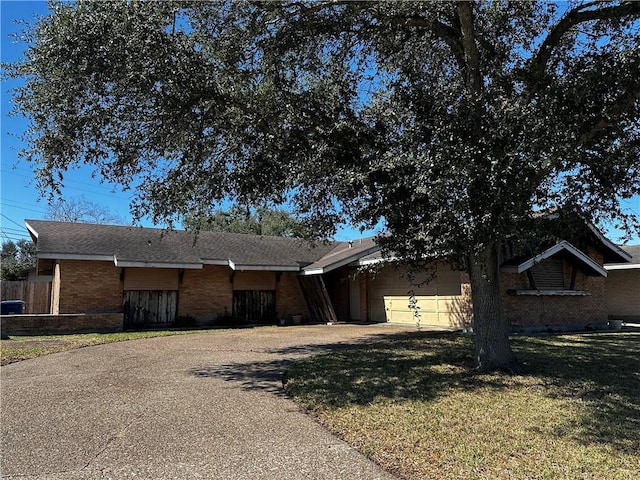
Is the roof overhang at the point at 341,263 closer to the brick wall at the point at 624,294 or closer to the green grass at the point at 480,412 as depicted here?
the green grass at the point at 480,412

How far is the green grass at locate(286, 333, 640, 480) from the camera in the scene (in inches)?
172

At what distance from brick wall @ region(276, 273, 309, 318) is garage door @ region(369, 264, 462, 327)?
10.8ft

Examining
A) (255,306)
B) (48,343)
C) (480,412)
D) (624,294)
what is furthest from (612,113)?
(624,294)

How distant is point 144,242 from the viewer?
19672 mm

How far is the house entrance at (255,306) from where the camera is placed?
21.2m

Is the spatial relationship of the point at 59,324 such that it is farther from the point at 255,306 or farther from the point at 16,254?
the point at 16,254

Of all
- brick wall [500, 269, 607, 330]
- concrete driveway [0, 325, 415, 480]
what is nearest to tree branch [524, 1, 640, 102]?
concrete driveway [0, 325, 415, 480]

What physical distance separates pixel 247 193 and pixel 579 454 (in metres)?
7.79

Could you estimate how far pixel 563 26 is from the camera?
868 centimetres

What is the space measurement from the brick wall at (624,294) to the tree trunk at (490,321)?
19.0 m

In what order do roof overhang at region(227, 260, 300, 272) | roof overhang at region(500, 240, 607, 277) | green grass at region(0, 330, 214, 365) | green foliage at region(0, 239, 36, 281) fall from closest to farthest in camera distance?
1. green grass at region(0, 330, 214, 365)
2. roof overhang at region(500, 240, 607, 277)
3. roof overhang at region(227, 260, 300, 272)
4. green foliage at region(0, 239, 36, 281)

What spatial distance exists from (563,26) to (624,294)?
2026 centimetres

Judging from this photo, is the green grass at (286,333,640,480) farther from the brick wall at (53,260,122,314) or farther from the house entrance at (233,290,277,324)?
the house entrance at (233,290,277,324)

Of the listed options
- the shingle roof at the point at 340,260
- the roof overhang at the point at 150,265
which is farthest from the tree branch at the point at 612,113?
the roof overhang at the point at 150,265
